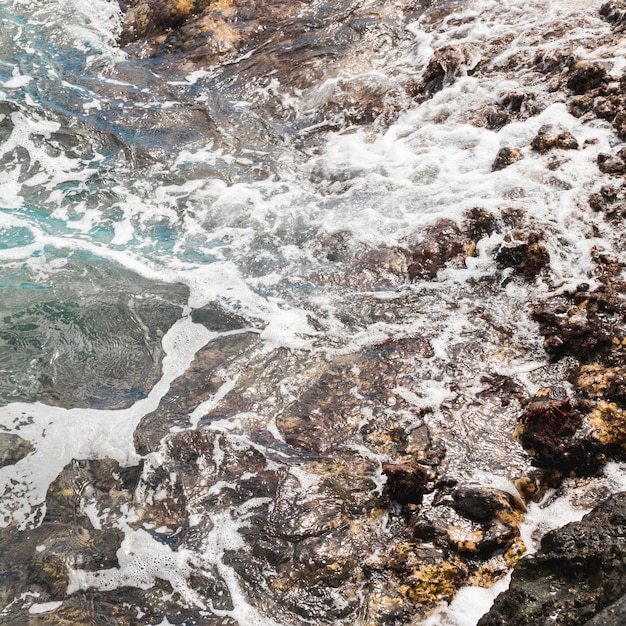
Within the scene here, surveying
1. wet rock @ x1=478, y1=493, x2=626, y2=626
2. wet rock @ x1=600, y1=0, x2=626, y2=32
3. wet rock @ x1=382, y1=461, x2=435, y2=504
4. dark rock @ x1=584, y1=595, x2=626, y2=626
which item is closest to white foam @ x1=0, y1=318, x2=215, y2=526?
wet rock @ x1=382, y1=461, x2=435, y2=504

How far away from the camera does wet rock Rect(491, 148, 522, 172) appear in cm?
646

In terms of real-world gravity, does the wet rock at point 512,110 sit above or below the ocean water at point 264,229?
above

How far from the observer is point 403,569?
3.43 metres

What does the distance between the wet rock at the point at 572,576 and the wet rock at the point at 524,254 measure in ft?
9.73

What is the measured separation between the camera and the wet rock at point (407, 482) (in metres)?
3.76

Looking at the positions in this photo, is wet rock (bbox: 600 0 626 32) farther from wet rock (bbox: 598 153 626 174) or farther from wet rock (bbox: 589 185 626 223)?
wet rock (bbox: 589 185 626 223)

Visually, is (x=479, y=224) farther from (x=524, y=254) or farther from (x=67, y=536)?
(x=67, y=536)

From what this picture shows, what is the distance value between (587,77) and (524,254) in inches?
124

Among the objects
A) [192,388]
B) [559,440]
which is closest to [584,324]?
[559,440]

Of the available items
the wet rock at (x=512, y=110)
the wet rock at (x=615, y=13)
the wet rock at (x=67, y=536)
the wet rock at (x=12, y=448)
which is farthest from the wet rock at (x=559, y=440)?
the wet rock at (x=615, y=13)

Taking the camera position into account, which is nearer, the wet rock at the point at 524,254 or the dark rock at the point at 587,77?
the wet rock at the point at 524,254

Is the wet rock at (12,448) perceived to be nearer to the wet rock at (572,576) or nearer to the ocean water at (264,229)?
the ocean water at (264,229)

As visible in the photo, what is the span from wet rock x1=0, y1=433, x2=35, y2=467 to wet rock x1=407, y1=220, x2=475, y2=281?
386 cm

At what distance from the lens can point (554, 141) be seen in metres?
6.37
